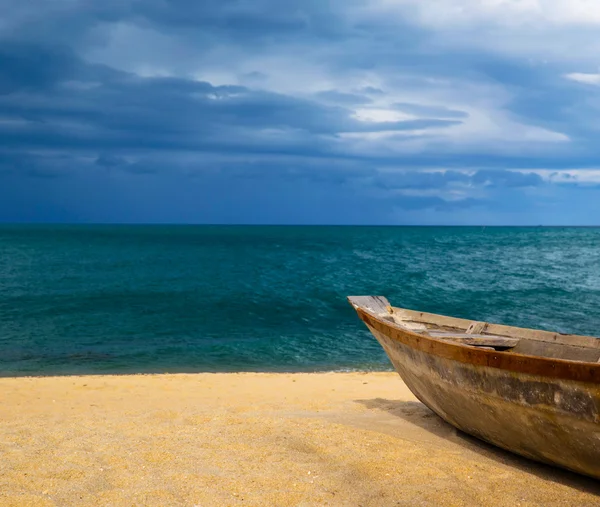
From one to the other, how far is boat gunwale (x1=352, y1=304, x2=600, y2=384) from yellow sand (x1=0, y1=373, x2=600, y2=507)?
1.06m

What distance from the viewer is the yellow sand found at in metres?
5.11

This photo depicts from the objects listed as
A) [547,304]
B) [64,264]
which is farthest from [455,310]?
[64,264]

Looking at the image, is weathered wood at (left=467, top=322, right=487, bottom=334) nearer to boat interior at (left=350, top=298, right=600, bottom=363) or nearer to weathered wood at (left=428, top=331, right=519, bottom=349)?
boat interior at (left=350, top=298, right=600, bottom=363)

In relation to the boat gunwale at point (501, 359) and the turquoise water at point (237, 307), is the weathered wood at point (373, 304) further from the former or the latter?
the turquoise water at point (237, 307)

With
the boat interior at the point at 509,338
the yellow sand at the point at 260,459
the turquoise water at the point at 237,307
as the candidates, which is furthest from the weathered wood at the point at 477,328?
the turquoise water at the point at 237,307

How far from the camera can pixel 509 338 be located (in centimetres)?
761

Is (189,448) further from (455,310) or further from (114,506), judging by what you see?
(455,310)

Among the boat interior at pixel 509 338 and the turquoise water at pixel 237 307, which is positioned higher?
the boat interior at pixel 509 338

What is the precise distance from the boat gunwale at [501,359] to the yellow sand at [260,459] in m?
1.06

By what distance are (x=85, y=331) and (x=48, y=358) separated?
389 cm

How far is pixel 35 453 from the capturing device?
239 inches

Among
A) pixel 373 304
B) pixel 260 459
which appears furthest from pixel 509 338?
pixel 260 459

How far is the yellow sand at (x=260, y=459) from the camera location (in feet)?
16.8

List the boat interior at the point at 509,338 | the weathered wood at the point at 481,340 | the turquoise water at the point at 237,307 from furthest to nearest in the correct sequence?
the turquoise water at the point at 237,307 → the weathered wood at the point at 481,340 → the boat interior at the point at 509,338
